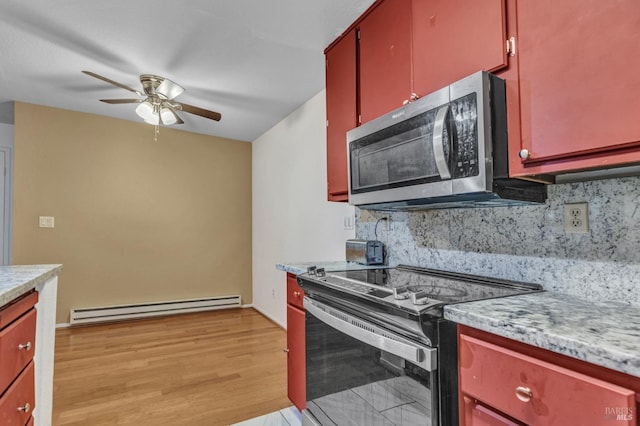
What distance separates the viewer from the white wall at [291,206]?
9.95 feet

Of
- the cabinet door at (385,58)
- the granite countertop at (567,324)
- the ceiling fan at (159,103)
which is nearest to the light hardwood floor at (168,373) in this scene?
the granite countertop at (567,324)

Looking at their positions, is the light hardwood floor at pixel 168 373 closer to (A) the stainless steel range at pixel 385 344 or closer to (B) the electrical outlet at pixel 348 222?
(A) the stainless steel range at pixel 385 344

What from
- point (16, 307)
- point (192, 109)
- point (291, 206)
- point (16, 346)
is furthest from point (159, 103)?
point (16, 346)

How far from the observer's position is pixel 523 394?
78 cm

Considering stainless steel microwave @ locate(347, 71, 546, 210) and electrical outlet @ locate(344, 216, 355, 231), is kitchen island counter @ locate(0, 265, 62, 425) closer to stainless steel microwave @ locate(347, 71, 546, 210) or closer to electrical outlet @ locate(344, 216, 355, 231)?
stainless steel microwave @ locate(347, 71, 546, 210)

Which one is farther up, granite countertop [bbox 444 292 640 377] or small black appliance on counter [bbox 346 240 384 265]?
small black appliance on counter [bbox 346 240 384 265]

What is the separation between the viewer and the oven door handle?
974 mm

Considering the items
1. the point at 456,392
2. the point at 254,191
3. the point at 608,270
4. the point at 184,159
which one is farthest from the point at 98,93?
the point at 608,270

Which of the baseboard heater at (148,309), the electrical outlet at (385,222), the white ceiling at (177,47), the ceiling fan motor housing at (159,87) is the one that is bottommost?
the baseboard heater at (148,309)

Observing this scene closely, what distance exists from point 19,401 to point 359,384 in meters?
1.30

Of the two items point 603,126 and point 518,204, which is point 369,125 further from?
point 603,126

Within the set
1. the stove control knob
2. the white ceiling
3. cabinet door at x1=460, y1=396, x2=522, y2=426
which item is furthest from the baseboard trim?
cabinet door at x1=460, y1=396, x2=522, y2=426

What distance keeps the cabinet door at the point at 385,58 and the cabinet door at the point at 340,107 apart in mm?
91

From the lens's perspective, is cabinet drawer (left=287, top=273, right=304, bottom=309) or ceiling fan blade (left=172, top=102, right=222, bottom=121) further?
ceiling fan blade (left=172, top=102, right=222, bottom=121)
